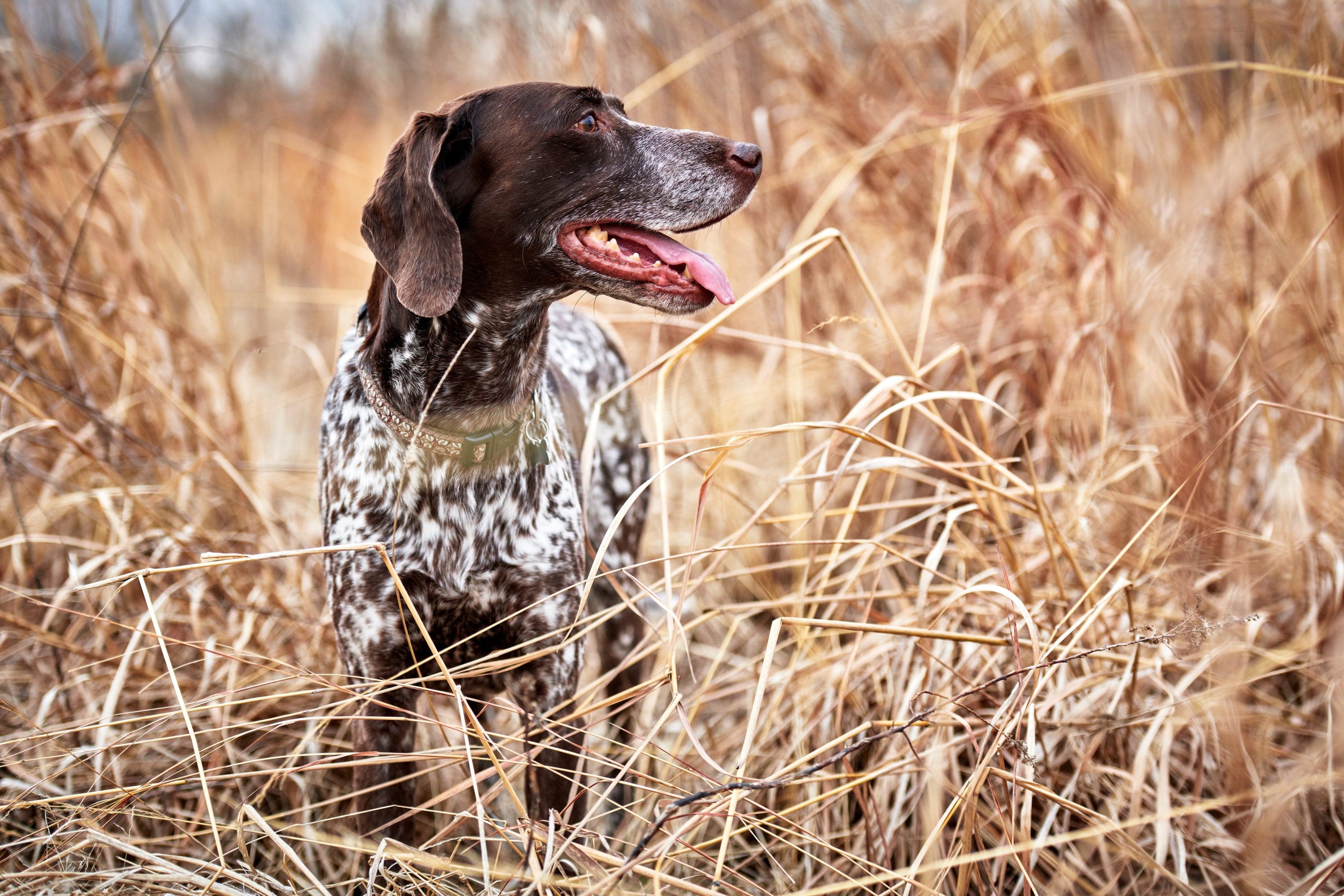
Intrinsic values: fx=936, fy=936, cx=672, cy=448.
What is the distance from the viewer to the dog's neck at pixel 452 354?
211 cm

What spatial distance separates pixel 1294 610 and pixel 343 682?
8.28ft

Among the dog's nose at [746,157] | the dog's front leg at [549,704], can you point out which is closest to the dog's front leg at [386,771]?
the dog's front leg at [549,704]

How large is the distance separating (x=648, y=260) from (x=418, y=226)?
0.55m

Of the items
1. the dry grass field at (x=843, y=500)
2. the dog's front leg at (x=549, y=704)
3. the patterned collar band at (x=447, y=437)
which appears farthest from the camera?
the dog's front leg at (x=549, y=704)

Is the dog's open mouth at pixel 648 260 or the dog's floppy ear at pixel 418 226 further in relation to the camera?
the dog's open mouth at pixel 648 260

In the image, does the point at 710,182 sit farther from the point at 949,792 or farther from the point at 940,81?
the point at 940,81

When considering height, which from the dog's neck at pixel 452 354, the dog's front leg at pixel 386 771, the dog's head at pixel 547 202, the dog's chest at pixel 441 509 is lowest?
the dog's front leg at pixel 386 771

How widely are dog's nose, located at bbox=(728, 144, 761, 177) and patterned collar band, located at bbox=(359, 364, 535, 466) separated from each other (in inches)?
33.0

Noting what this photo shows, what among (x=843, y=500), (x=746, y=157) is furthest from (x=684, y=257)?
(x=843, y=500)

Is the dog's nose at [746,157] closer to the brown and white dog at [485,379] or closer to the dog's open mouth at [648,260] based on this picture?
the brown and white dog at [485,379]

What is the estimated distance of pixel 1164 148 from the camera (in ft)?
9.75

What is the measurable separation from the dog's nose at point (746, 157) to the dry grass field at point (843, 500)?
0.29m

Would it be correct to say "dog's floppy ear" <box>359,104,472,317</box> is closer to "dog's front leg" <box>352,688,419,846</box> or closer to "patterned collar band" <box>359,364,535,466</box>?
"patterned collar band" <box>359,364,535,466</box>

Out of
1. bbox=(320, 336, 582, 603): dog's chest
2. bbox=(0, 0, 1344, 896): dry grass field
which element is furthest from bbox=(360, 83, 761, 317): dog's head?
bbox=(320, 336, 582, 603): dog's chest
